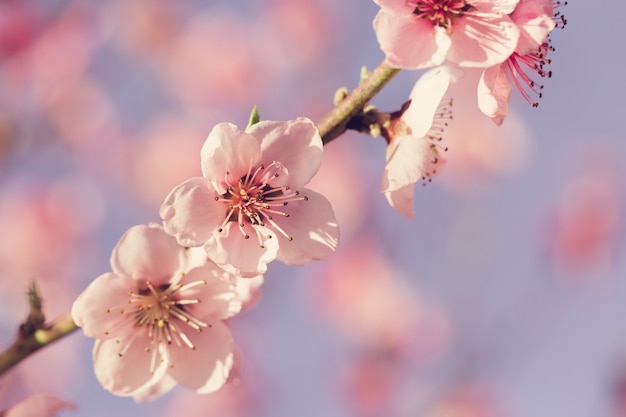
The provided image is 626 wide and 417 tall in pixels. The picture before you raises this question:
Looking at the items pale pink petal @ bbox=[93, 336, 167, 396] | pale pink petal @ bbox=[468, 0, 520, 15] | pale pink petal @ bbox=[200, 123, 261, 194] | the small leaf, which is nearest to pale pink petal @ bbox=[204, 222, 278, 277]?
pale pink petal @ bbox=[200, 123, 261, 194]

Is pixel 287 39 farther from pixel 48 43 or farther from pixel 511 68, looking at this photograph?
pixel 511 68

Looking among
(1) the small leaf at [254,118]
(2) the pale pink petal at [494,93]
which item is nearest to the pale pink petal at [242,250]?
(1) the small leaf at [254,118]

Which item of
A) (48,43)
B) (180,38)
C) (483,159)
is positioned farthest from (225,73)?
(483,159)

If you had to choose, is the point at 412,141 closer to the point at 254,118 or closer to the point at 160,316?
the point at 254,118

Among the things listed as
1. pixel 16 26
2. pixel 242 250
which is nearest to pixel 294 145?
pixel 242 250

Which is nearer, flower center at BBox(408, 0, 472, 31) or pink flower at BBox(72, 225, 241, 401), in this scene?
flower center at BBox(408, 0, 472, 31)

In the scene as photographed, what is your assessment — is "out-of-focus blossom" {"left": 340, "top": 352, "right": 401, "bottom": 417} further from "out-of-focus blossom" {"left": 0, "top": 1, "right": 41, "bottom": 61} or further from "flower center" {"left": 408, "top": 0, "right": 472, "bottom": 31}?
"flower center" {"left": 408, "top": 0, "right": 472, "bottom": 31}
